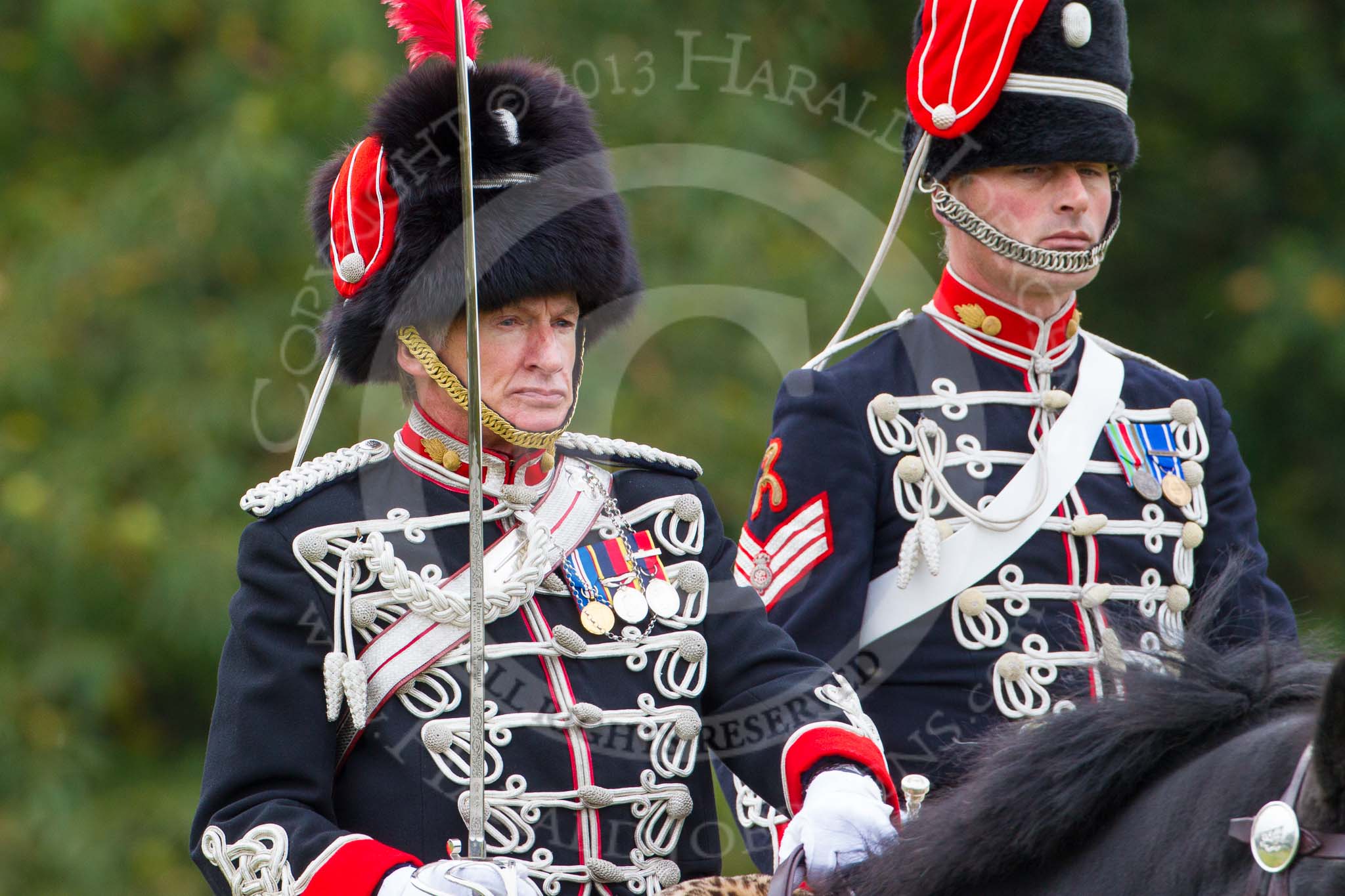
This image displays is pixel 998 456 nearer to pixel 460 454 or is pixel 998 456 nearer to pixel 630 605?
pixel 630 605

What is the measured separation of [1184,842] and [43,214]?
5507 mm

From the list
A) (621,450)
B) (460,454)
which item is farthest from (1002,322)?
(460,454)

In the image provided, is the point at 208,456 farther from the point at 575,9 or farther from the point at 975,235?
the point at 975,235

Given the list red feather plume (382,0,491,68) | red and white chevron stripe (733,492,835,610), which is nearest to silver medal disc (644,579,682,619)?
red and white chevron stripe (733,492,835,610)

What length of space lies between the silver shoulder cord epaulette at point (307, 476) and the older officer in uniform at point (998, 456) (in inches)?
28.1

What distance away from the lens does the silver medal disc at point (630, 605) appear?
8.64 ft

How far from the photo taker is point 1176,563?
10.4ft

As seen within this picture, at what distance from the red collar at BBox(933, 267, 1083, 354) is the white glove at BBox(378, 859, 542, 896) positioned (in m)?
1.41

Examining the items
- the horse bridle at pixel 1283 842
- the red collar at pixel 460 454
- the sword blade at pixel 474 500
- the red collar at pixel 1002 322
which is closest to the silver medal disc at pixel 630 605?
the red collar at pixel 460 454

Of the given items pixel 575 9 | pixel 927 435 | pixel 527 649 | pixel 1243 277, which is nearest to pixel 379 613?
pixel 527 649

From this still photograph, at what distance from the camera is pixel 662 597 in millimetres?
2664

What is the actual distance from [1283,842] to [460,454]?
1497 mm

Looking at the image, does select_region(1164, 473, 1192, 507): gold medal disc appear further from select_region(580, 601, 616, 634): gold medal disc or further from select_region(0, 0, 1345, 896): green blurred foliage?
select_region(0, 0, 1345, 896): green blurred foliage

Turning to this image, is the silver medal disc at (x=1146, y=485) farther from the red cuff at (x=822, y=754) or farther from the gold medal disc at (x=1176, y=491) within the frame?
the red cuff at (x=822, y=754)
